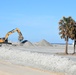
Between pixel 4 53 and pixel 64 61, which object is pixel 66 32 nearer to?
pixel 4 53

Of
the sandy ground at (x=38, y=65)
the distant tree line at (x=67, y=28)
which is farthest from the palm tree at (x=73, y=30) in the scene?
the sandy ground at (x=38, y=65)

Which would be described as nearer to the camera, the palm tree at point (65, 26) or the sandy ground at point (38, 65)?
the sandy ground at point (38, 65)

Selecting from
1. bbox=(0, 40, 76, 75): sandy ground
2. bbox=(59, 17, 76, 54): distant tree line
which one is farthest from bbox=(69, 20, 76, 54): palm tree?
bbox=(0, 40, 76, 75): sandy ground

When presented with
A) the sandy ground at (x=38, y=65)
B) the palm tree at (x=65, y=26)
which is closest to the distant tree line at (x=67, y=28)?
the palm tree at (x=65, y=26)

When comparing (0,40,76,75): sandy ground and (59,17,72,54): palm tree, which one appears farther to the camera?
(59,17,72,54): palm tree

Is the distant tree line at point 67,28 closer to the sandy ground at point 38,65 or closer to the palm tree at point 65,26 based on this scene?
the palm tree at point 65,26

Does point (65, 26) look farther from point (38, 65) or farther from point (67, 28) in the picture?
point (38, 65)

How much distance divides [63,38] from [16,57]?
32841 mm

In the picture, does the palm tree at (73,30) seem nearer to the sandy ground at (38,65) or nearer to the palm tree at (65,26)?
the palm tree at (65,26)

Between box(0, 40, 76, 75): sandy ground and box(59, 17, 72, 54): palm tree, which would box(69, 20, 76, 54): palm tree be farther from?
box(0, 40, 76, 75): sandy ground

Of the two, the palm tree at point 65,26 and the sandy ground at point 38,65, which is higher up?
the palm tree at point 65,26

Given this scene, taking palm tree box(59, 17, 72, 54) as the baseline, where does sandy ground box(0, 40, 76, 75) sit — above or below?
below

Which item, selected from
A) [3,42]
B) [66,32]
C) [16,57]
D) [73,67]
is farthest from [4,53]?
[3,42]

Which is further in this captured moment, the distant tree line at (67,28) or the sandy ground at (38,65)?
the distant tree line at (67,28)
